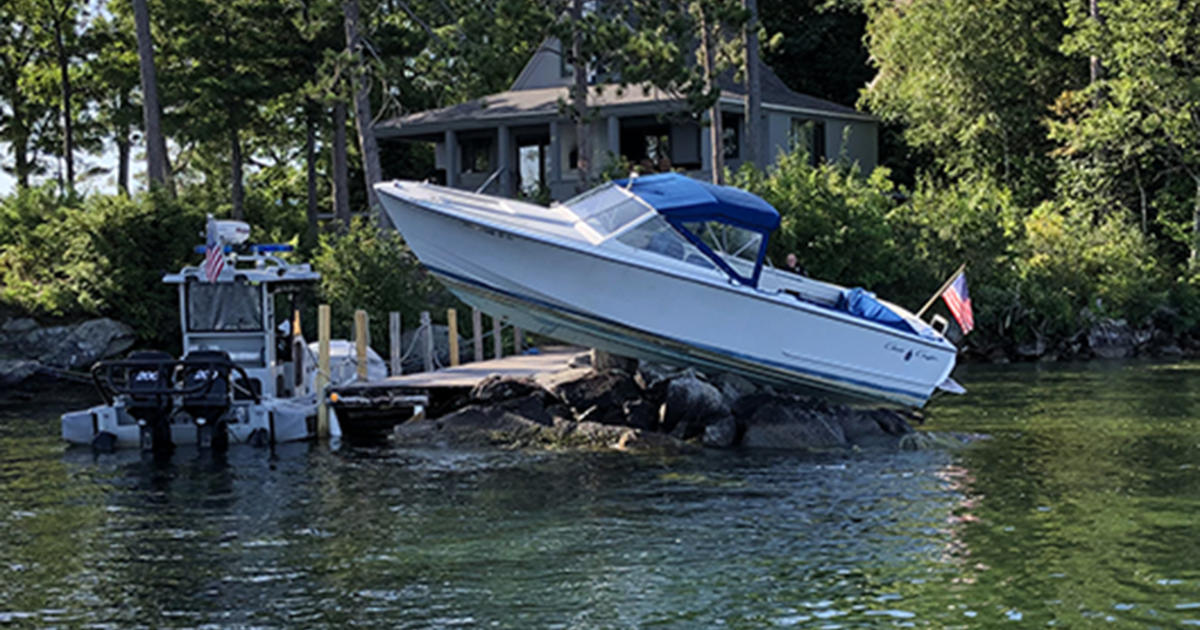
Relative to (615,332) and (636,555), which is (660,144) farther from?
(636,555)

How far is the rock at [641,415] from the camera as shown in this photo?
709 inches

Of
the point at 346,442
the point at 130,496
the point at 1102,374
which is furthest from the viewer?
the point at 1102,374

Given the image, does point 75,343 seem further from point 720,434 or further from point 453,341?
point 720,434

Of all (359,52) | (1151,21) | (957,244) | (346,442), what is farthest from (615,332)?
(1151,21)

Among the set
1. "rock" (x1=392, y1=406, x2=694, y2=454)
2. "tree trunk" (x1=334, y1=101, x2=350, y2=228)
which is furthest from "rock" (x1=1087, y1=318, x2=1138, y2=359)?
"tree trunk" (x1=334, y1=101, x2=350, y2=228)

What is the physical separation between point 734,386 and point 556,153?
18848mm

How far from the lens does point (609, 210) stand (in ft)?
57.9

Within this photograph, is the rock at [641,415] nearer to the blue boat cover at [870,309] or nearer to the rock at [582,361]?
the rock at [582,361]

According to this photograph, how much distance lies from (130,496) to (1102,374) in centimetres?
1905

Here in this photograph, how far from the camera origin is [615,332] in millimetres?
17484

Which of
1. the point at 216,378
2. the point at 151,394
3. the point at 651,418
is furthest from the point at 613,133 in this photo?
the point at 151,394

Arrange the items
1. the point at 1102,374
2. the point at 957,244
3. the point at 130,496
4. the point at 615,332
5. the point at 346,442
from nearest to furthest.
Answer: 1. the point at 130,496
2. the point at 615,332
3. the point at 346,442
4. the point at 1102,374
5. the point at 957,244

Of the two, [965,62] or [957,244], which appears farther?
[965,62]

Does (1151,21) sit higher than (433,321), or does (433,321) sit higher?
(1151,21)
